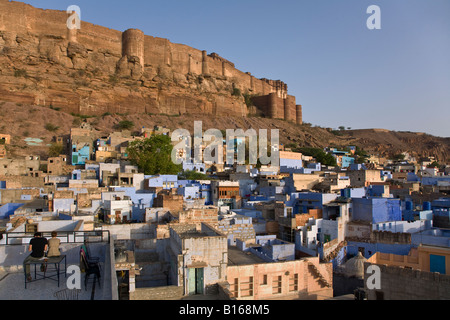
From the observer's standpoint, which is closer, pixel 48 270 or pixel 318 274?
pixel 48 270

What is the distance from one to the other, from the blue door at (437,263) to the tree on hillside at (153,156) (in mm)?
20805

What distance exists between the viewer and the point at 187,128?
51.1m

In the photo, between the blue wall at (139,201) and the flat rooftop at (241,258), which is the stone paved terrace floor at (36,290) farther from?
the blue wall at (139,201)

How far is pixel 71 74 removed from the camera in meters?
48.6

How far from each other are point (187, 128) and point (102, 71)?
596 inches

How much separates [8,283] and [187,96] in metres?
55.4

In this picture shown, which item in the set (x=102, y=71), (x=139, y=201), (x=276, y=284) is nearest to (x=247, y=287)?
(x=276, y=284)

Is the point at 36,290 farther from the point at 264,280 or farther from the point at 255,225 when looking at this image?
the point at 255,225

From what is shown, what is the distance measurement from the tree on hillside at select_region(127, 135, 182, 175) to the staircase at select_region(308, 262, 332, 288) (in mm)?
19167

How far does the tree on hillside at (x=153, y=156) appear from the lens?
27703mm

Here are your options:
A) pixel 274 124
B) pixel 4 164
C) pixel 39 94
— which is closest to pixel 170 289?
pixel 4 164

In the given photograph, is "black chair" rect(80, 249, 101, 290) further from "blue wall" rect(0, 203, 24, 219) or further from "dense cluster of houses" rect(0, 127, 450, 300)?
"blue wall" rect(0, 203, 24, 219)

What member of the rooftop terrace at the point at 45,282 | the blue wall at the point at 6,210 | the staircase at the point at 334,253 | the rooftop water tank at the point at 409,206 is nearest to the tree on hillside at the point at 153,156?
the blue wall at the point at 6,210

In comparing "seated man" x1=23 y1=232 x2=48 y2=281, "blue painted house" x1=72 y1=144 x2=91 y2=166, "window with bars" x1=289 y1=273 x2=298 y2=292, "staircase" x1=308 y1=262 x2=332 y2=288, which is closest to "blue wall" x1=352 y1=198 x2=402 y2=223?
"staircase" x1=308 y1=262 x2=332 y2=288
